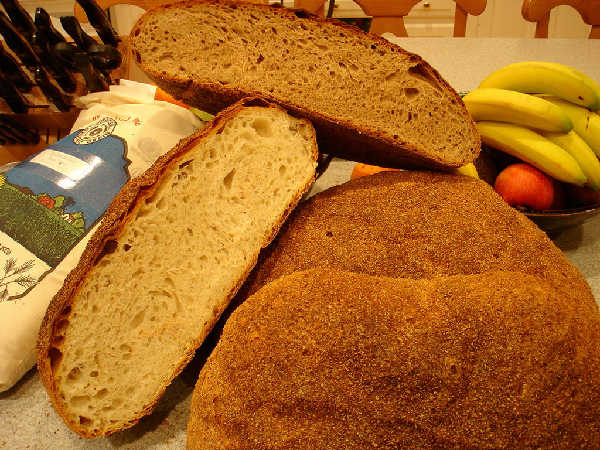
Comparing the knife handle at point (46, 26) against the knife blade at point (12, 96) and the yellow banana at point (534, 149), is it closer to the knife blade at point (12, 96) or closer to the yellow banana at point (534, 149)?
the knife blade at point (12, 96)

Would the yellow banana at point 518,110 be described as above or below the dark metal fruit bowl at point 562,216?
above

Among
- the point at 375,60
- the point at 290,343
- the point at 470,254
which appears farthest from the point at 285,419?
the point at 375,60

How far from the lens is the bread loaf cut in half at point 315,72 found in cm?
87

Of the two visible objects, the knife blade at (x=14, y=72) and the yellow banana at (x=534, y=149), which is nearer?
the yellow banana at (x=534, y=149)

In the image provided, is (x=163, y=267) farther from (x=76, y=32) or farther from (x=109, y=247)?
(x=76, y=32)

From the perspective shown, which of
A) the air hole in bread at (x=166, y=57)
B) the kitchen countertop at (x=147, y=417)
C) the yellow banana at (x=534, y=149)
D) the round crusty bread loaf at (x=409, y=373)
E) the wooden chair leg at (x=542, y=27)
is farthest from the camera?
the wooden chair leg at (x=542, y=27)

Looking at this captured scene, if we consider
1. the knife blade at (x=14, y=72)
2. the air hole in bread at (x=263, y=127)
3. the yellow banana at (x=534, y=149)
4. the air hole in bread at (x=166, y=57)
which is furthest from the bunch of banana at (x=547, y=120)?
the knife blade at (x=14, y=72)

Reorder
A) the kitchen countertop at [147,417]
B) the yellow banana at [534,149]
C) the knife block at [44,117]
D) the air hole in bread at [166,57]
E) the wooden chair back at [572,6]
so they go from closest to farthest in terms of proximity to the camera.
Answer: the kitchen countertop at [147,417] < the air hole in bread at [166,57] < the yellow banana at [534,149] < the knife block at [44,117] < the wooden chair back at [572,6]

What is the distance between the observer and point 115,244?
699mm

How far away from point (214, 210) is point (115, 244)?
0.18m

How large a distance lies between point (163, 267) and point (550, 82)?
41.1 inches

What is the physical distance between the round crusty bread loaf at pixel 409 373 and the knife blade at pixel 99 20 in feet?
3.98

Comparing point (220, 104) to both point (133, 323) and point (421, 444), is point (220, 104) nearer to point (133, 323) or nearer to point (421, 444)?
point (133, 323)

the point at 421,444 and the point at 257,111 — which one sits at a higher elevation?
the point at 257,111
